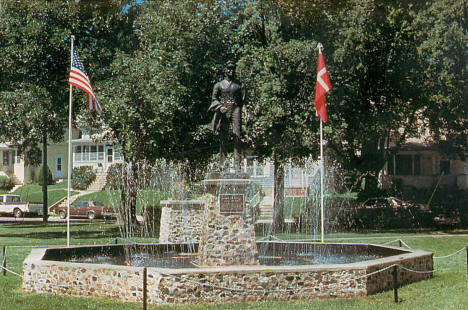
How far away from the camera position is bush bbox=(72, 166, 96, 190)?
60.3 meters

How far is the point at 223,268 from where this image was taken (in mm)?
11266

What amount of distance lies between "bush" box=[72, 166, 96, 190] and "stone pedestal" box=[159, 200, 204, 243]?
38081 mm

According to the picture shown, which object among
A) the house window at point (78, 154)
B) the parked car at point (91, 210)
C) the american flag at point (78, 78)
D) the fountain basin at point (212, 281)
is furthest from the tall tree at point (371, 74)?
the house window at point (78, 154)

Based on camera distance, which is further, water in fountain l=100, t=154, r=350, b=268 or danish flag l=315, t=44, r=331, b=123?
water in fountain l=100, t=154, r=350, b=268

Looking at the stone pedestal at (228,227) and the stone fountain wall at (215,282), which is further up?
the stone pedestal at (228,227)

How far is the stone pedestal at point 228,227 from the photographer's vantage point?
13438 millimetres

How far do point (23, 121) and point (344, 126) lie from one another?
49.0 ft

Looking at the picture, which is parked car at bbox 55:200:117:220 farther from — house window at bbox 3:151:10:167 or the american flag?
house window at bbox 3:151:10:167

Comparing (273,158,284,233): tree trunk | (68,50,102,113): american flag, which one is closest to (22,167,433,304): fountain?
(68,50,102,113): american flag

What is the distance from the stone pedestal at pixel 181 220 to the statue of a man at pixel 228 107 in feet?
32.0

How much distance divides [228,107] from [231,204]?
251 cm

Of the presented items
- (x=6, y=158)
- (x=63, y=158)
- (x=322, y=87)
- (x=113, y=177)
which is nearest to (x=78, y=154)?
(x=63, y=158)

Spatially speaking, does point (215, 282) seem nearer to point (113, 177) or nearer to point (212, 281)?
point (212, 281)

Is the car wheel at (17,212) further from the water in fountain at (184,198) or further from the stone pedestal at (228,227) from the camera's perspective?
the stone pedestal at (228,227)
